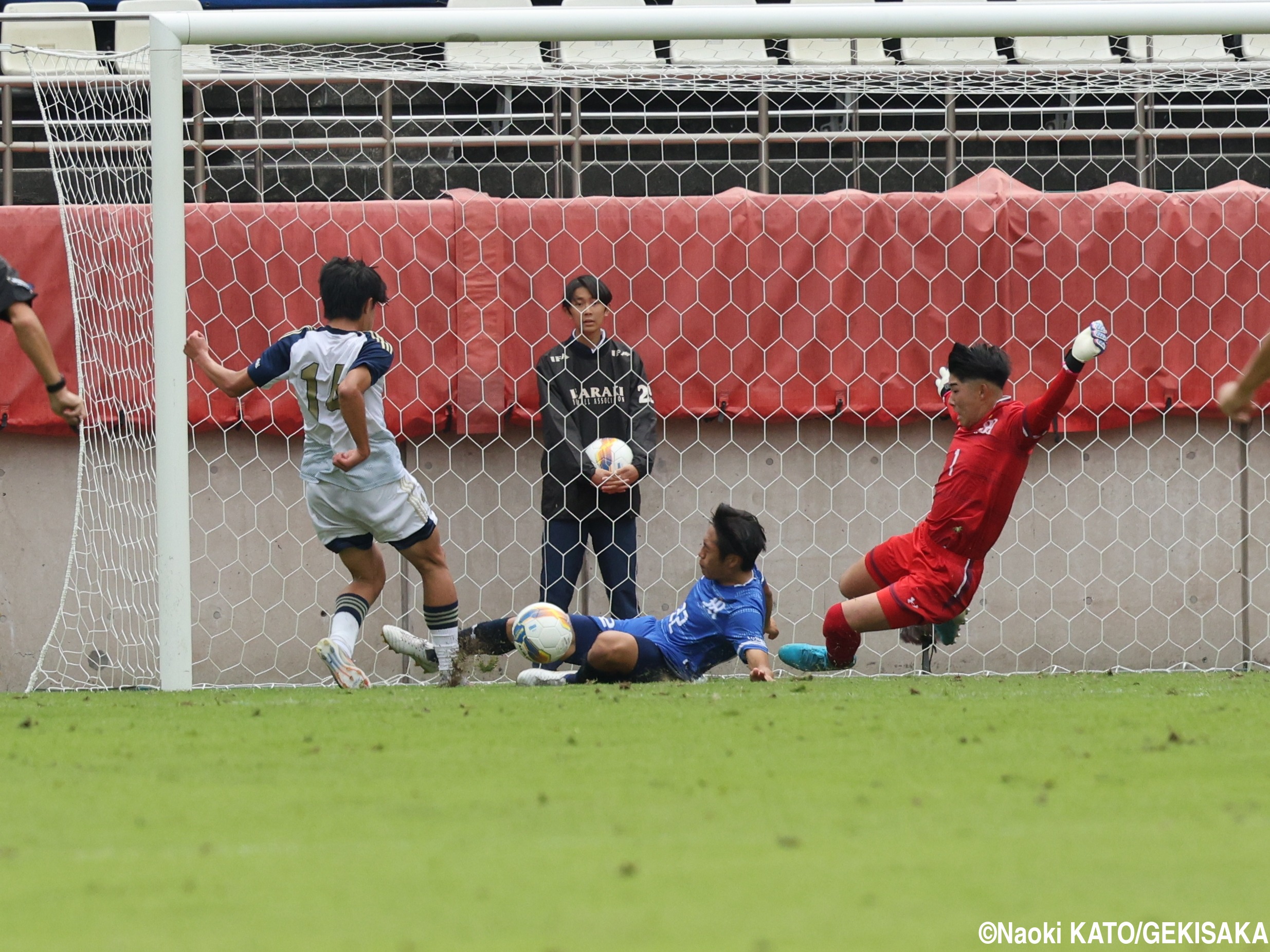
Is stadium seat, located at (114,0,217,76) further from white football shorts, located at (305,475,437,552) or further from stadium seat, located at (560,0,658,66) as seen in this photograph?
white football shorts, located at (305,475,437,552)

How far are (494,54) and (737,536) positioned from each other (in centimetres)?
333

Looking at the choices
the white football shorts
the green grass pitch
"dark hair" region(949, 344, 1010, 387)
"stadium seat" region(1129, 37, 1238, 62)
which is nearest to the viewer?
the green grass pitch

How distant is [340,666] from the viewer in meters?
5.47

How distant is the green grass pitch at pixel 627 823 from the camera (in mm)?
2154

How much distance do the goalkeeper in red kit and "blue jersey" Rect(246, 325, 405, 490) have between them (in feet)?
5.94

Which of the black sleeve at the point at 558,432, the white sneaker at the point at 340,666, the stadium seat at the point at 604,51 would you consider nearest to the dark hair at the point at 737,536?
the black sleeve at the point at 558,432

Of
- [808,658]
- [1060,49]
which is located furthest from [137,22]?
[808,658]

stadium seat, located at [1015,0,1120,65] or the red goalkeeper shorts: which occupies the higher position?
stadium seat, located at [1015,0,1120,65]

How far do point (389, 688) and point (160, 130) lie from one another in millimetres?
2311

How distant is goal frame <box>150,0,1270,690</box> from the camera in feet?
19.0

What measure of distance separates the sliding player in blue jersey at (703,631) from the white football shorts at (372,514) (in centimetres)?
59

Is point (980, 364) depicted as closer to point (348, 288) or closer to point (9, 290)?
point (348, 288)

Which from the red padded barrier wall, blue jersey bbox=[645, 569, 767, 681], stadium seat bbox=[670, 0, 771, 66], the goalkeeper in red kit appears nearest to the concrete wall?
the red padded barrier wall

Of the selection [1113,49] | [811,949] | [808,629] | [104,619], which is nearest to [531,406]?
[808,629]
